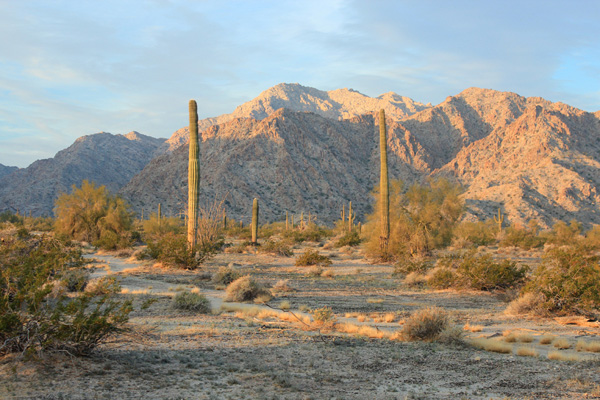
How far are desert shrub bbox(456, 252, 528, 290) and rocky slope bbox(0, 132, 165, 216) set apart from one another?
251 feet

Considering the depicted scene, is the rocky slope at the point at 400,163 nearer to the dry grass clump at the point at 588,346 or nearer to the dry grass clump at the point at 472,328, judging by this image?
the dry grass clump at the point at 472,328

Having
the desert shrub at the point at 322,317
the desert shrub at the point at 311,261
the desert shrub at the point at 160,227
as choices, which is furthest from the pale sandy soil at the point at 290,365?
the desert shrub at the point at 160,227

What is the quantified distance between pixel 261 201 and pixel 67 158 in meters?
53.7

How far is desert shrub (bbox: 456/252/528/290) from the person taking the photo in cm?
1427

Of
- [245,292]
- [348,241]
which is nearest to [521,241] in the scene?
[348,241]

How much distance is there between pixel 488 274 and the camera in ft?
47.0

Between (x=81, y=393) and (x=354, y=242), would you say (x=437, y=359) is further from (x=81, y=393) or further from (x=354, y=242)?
(x=354, y=242)

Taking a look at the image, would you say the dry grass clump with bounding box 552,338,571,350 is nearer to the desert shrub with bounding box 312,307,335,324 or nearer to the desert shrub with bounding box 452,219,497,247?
the desert shrub with bounding box 312,307,335,324

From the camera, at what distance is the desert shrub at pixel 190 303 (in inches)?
418

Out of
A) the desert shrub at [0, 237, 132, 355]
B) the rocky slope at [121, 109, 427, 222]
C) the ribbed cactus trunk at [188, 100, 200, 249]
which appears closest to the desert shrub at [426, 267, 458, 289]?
the ribbed cactus trunk at [188, 100, 200, 249]

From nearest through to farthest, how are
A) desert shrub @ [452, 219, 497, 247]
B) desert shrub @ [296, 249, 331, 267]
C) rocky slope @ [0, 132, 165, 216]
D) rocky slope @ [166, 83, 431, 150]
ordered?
desert shrub @ [296, 249, 331, 267] → desert shrub @ [452, 219, 497, 247] → rocky slope @ [0, 132, 165, 216] → rocky slope @ [166, 83, 431, 150]

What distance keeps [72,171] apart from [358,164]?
5892 cm

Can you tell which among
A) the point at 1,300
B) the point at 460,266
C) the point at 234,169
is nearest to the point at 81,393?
the point at 1,300

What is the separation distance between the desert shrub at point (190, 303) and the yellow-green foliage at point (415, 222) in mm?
14577
